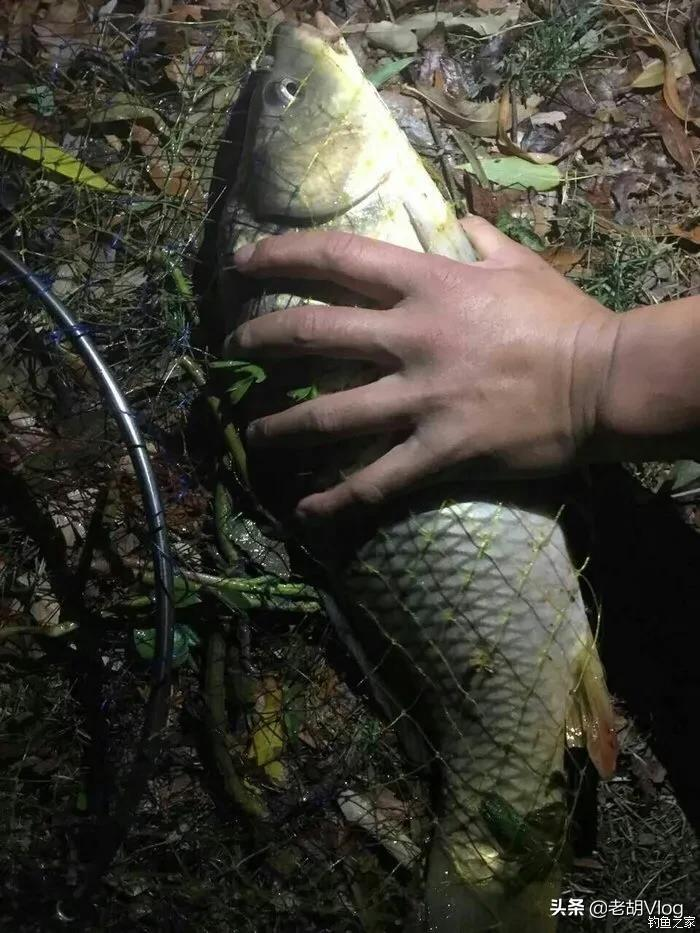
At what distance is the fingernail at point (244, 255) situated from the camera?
2028mm

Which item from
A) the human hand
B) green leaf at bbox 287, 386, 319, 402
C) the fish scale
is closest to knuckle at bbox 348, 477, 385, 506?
the human hand

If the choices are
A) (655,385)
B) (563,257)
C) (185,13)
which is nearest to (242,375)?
(655,385)

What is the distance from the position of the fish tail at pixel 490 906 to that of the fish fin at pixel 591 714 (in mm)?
331

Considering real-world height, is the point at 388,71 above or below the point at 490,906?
above

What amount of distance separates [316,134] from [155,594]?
1.18 m

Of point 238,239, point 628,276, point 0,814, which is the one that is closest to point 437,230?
point 238,239

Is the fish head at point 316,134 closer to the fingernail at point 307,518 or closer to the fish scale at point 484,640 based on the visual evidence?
the fingernail at point 307,518

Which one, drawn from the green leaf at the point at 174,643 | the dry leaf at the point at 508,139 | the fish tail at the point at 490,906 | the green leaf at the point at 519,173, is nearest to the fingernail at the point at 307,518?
the green leaf at the point at 174,643

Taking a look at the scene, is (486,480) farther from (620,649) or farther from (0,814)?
(0,814)

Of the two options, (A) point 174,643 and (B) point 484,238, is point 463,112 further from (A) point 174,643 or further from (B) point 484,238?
(A) point 174,643

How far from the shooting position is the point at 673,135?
269 cm

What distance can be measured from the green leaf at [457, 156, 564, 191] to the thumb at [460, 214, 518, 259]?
626 millimetres

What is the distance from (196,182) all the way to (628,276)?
131 cm

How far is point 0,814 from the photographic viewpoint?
213 centimetres
